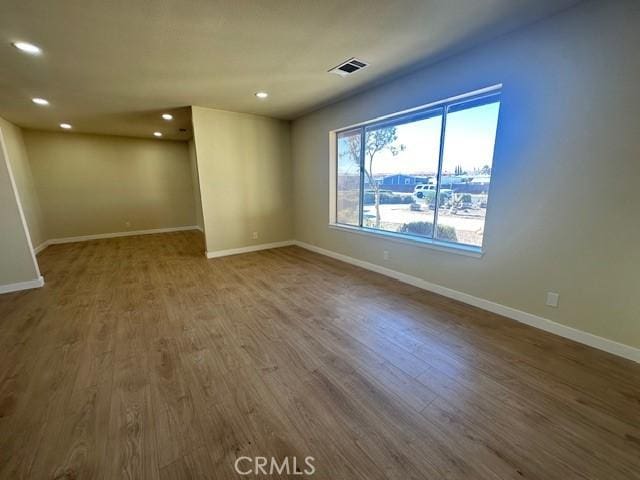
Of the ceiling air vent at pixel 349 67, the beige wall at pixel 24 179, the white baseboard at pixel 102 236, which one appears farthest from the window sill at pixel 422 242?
the beige wall at pixel 24 179

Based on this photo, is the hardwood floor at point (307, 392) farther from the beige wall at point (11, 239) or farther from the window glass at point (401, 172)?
the window glass at point (401, 172)

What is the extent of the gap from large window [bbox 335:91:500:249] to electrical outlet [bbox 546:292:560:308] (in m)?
0.72

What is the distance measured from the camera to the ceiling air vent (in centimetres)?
268

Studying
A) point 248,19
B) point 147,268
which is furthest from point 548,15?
point 147,268

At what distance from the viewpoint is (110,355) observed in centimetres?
201

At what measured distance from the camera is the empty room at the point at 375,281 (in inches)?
51.9

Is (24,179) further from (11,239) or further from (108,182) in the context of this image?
(11,239)

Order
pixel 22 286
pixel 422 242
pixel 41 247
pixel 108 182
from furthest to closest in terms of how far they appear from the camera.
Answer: pixel 108 182 < pixel 41 247 < pixel 22 286 < pixel 422 242

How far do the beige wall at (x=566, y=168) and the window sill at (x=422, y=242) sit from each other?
94 millimetres

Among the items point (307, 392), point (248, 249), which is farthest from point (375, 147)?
point (307, 392)

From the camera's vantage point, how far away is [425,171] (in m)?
3.17

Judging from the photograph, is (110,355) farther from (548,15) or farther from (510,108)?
(548,15)

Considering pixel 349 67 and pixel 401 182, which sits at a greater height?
pixel 349 67

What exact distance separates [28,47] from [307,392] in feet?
12.3
